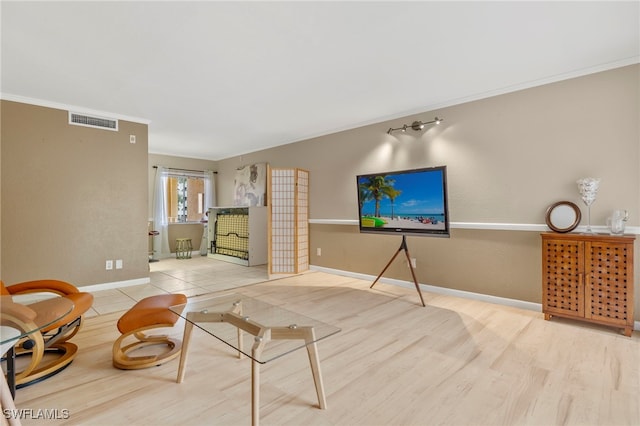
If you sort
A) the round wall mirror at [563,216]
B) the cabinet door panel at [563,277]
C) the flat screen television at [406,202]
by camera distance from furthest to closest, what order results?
1. the flat screen television at [406,202]
2. the round wall mirror at [563,216]
3. the cabinet door panel at [563,277]

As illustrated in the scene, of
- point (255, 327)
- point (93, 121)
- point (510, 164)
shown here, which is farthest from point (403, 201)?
point (93, 121)

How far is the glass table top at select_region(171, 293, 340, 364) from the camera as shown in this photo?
4.90 ft

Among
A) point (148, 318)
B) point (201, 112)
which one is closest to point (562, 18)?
point (148, 318)

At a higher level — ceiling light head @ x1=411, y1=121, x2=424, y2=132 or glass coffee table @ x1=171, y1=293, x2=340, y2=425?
ceiling light head @ x1=411, y1=121, x2=424, y2=132

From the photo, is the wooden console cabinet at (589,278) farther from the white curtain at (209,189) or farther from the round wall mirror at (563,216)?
the white curtain at (209,189)

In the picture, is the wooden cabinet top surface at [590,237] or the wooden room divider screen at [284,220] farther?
the wooden room divider screen at [284,220]

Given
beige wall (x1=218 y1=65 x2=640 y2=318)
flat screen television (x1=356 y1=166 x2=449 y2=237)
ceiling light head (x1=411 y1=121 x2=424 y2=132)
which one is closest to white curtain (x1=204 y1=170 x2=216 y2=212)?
beige wall (x1=218 y1=65 x2=640 y2=318)

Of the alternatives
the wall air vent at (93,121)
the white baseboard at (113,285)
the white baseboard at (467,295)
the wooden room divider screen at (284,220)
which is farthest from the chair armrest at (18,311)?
the white baseboard at (467,295)

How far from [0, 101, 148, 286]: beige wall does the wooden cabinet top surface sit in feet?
16.7

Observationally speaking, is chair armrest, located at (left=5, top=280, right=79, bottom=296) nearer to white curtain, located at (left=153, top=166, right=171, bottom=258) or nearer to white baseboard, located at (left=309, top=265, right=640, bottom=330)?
white baseboard, located at (left=309, top=265, right=640, bottom=330)

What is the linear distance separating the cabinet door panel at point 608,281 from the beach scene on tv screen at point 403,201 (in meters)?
1.27

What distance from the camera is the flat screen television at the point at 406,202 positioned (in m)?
3.37

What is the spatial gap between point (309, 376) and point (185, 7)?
2.53m

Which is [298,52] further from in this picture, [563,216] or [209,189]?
[209,189]
